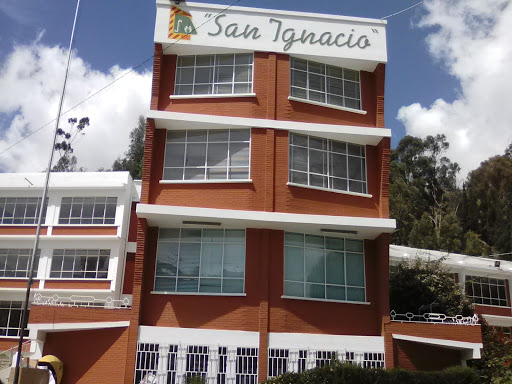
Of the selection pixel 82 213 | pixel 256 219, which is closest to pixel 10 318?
pixel 82 213

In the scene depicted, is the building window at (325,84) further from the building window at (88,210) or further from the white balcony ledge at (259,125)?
the building window at (88,210)

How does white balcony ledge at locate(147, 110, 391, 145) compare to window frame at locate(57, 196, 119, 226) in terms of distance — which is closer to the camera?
white balcony ledge at locate(147, 110, 391, 145)

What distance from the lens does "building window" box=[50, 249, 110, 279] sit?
34031mm

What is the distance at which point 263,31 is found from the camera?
67.9ft

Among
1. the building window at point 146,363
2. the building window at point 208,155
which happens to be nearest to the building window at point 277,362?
the building window at point 146,363

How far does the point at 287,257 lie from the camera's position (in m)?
19.2

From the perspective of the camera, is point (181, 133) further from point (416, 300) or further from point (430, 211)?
point (430, 211)

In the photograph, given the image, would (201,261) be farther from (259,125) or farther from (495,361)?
(495,361)

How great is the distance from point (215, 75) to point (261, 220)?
19.2 ft

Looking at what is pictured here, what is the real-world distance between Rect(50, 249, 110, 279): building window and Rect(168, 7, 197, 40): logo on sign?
57.8 ft

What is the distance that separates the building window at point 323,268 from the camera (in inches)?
751

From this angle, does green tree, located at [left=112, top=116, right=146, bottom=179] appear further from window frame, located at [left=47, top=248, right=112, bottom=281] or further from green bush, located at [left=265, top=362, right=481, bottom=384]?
green bush, located at [left=265, top=362, right=481, bottom=384]

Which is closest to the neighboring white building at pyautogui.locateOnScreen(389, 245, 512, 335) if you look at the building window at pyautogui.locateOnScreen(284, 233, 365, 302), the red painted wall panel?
the building window at pyautogui.locateOnScreen(284, 233, 365, 302)

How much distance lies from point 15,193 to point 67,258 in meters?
5.71
